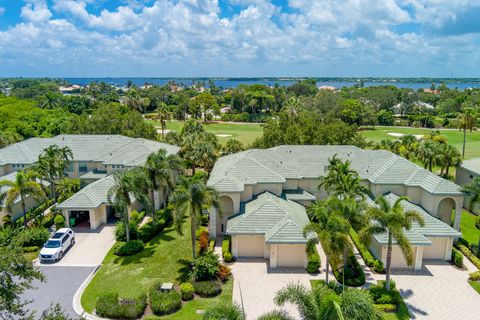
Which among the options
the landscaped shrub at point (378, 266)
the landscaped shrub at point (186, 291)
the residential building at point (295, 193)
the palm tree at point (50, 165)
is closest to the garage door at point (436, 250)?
the residential building at point (295, 193)

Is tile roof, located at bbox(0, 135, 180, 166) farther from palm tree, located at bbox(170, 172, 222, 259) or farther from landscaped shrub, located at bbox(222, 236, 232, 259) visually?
palm tree, located at bbox(170, 172, 222, 259)

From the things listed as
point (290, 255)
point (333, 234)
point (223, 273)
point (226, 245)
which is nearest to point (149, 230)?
point (226, 245)

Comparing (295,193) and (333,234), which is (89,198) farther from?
(333,234)

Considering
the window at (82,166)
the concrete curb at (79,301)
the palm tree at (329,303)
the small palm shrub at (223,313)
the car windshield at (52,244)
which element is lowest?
the concrete curb at (79,301)

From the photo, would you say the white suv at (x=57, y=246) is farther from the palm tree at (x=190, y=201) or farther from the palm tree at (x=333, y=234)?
the palm tree at (x=333, y=234)

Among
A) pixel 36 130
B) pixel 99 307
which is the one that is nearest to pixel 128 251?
pixel 99 307

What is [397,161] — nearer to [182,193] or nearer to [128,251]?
[182,193]
